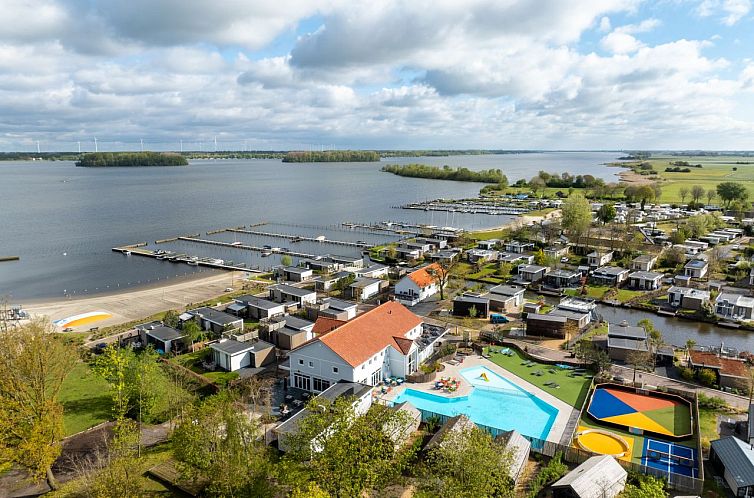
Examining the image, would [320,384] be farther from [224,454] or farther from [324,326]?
[224,454]

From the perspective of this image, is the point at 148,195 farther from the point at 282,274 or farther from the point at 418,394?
the point at 418,394

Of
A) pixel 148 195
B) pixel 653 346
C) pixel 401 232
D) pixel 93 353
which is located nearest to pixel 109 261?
pixel 93 353

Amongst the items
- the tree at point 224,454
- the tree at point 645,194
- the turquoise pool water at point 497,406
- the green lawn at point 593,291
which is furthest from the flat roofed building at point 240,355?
the tree at point 645,194

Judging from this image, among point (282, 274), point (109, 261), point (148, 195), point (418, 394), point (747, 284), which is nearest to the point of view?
point (418, 394)

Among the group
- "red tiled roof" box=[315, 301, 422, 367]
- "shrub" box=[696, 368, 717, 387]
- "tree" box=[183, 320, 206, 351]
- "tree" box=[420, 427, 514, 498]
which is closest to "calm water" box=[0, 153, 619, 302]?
"tree" box=[183, 320, 206, 351]

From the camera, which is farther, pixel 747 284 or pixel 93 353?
pixel 747 284

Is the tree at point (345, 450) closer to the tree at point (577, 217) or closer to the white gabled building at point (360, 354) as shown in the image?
the white gabled building at point (360, 354)
